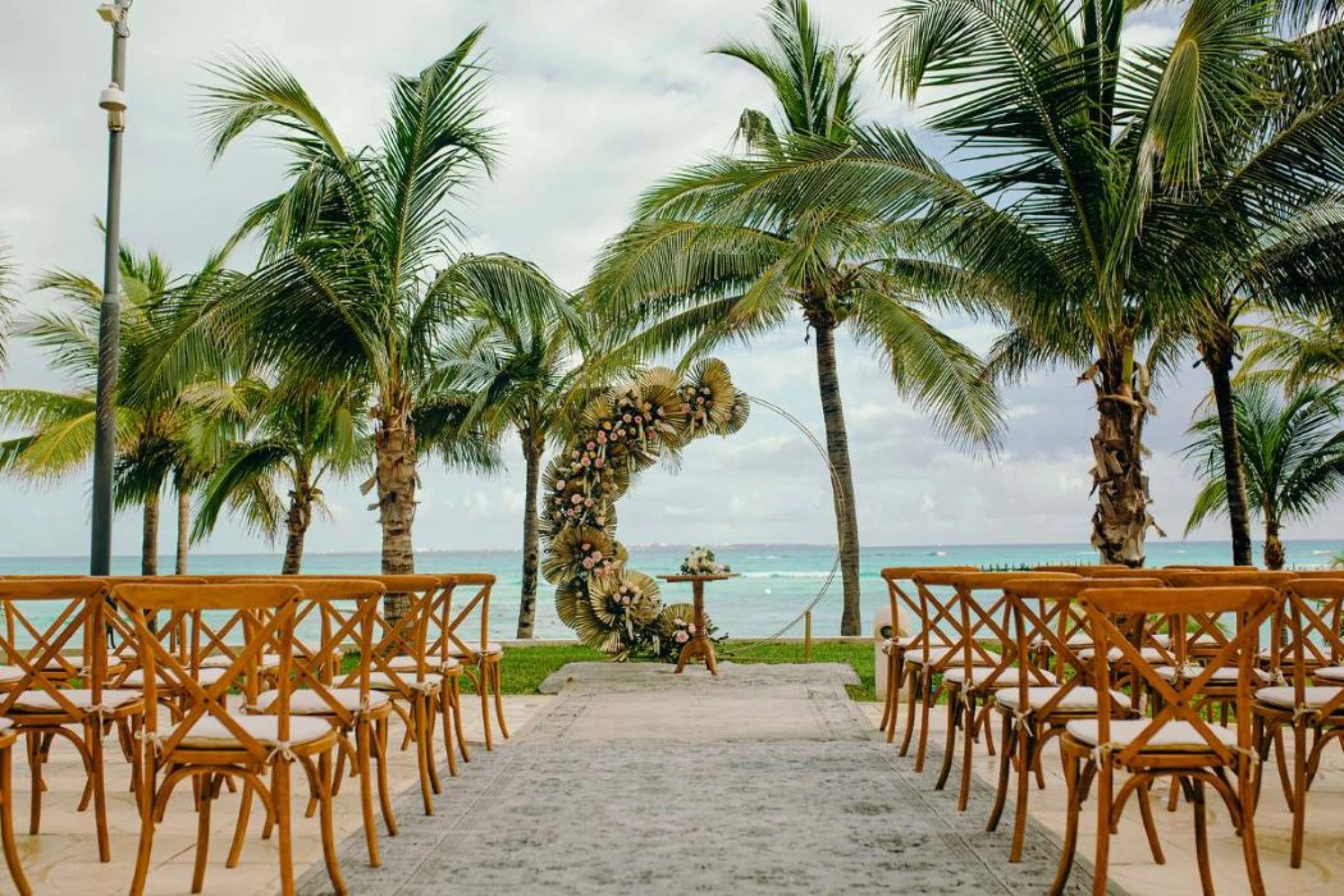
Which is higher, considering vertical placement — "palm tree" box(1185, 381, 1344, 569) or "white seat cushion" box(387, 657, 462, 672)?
"palm tree" box(1185, 381, 1344, 569)

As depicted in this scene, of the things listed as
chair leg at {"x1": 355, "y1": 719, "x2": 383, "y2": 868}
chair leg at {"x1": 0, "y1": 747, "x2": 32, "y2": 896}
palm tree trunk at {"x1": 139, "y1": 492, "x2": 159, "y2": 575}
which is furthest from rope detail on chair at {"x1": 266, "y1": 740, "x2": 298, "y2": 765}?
palm tree trunk at {"x1": 139, "y1": 492, "x2": 159, "y2": 575}

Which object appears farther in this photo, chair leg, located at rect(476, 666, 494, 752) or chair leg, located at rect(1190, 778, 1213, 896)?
chair leg, located at rect(476, 666, 494, 752)

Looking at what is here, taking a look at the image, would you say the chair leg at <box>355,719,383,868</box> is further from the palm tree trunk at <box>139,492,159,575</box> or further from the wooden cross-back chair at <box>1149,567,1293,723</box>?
the palm tree trunk at <box>139,492,159,575</box>

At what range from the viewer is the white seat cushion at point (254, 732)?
326 cm

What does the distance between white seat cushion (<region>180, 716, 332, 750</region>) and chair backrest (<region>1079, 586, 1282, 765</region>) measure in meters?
2.41

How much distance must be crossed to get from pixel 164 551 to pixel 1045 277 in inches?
2652

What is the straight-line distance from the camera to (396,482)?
9.13m

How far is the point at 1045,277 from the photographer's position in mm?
8039

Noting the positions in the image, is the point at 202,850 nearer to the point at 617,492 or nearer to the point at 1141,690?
the point at 1141,690

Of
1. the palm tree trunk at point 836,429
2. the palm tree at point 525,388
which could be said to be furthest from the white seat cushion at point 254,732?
the palm tree trunk at point 836,429

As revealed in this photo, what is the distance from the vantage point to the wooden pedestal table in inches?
363

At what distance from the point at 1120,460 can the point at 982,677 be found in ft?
12.1

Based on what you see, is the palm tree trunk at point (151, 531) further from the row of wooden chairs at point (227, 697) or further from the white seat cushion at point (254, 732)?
the white seat cushion at point (254, 732)

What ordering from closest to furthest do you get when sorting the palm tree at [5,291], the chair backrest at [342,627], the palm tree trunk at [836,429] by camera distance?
the chair backrest at [342,627] < the palm tree at [5,291] < the palm tree trunk at [836,429]
